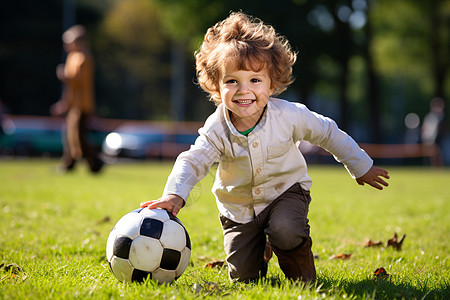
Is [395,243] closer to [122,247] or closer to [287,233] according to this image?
[287,233]

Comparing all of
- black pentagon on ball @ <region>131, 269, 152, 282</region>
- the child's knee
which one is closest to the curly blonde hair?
the child's knee

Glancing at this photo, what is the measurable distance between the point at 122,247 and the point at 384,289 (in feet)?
5.02

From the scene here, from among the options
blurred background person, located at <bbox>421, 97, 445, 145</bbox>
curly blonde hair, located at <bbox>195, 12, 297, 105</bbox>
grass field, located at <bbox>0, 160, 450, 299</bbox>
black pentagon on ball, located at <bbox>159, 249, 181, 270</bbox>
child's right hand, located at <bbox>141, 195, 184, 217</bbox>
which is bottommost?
blurred background person, located at <bbox>421, 97, 445, 145</bbox>

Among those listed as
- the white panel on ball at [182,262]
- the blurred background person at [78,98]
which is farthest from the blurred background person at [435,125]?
the white panel on ball at [182,262]

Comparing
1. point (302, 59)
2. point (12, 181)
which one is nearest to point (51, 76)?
point (302, 59)

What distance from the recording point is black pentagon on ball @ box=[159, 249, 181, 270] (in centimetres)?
320

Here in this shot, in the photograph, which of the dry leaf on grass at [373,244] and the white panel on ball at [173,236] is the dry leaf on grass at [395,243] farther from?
the white panel on ball at [173,236]

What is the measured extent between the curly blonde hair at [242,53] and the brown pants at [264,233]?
2.65 ft

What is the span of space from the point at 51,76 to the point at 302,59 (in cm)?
1984

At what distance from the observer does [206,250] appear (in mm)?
4551

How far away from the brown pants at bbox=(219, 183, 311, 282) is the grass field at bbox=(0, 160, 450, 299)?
140mm

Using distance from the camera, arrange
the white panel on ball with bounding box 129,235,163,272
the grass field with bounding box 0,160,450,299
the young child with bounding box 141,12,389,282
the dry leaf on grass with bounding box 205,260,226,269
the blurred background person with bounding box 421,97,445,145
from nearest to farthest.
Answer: the grass field with bounding box 0,160,450,299
the white panel on ball with bounding box 129,235,163,272
the young child with bounding box 141,12,389,282
the dry leaf on grass with bounding box 205,260,226,269
the blurred background person with bounding box 421,97,445,145

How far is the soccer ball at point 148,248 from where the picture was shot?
125 inches

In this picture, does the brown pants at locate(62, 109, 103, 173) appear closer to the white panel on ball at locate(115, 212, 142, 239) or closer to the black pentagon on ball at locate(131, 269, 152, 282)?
the white panel on ball at locate(115, 212, 142, 239)
